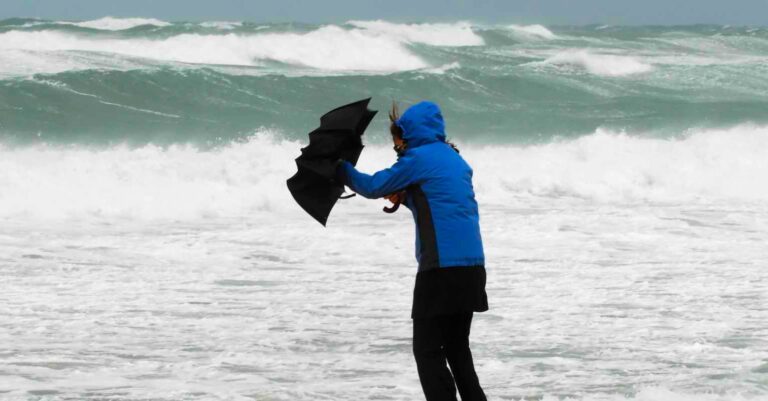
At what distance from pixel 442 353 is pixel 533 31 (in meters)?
46.6

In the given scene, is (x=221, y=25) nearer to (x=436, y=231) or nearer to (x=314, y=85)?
(x=314, y=85)

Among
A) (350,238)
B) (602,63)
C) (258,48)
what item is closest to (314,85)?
(258,48)

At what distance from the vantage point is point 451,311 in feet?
15.0

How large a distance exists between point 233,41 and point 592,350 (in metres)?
29.6

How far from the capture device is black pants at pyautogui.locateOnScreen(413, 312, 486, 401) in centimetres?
465

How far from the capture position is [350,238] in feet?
38.7

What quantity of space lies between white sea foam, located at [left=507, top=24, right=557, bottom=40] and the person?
4260cm

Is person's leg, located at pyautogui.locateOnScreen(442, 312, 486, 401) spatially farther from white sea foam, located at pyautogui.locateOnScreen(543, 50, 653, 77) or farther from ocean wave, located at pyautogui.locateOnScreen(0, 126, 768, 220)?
white sea foam, located at pyautogui.locateOnScreen(543, 50, 653, 77)

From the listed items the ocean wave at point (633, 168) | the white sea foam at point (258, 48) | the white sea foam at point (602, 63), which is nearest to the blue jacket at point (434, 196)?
the ocean wave at point (633, 168)

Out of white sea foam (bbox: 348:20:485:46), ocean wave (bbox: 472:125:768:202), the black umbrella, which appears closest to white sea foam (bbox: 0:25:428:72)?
white sea foam (bbox: 348:20:485:46)

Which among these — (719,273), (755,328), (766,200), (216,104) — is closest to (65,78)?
(216,104)

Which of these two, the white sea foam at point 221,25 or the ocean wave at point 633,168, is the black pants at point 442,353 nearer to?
the ocean wave at point 633,168

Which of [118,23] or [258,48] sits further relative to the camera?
[118,23]

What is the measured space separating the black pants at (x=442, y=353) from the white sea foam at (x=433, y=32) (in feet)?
134
